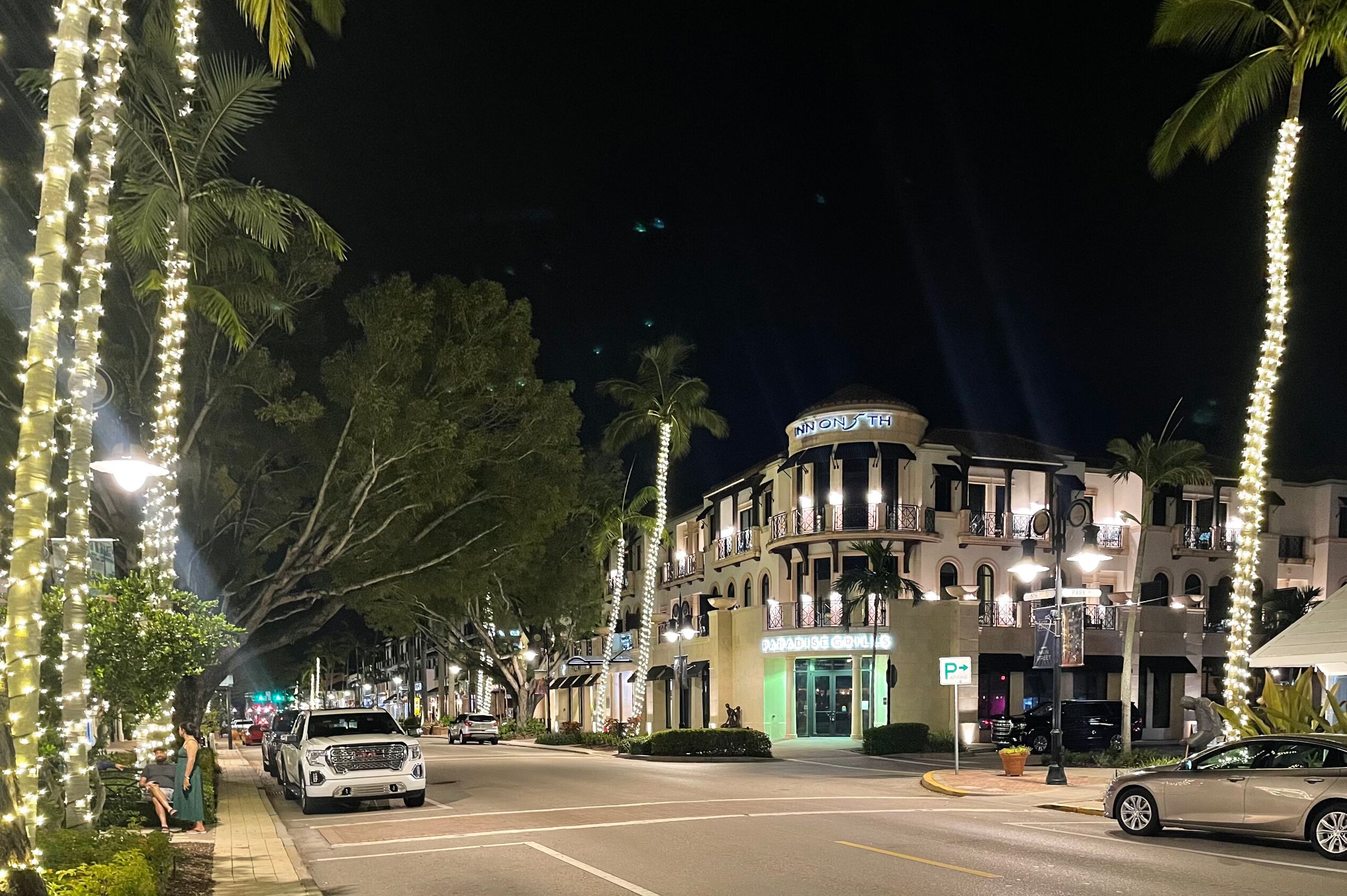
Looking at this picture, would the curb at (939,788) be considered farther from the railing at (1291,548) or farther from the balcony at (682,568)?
the balcony at (682,568)

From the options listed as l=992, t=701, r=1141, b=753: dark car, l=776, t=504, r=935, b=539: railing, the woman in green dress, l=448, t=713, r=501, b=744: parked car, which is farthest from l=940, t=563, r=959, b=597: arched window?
the woman in green dress

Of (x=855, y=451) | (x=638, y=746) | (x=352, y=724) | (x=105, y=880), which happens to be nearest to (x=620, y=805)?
(x=352, y=724)

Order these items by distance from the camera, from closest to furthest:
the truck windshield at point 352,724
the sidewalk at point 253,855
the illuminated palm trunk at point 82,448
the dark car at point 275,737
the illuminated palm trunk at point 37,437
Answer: the illuminated palm trunk at point 37,437, the sidewalk at point 253,855, the illuminated palm trunk at point 82,448, the truck windshield at point 352,724, the dark car at point 275,737

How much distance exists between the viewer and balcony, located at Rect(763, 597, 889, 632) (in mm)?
44469

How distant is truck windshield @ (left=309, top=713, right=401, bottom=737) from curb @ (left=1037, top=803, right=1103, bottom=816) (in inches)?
444

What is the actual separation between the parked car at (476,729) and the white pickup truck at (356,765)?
32.5 m

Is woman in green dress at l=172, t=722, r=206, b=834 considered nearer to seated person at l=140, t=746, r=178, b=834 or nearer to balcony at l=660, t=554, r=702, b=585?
seated person at l=140, t=746, r=178, b=834

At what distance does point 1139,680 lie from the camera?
47250 mm

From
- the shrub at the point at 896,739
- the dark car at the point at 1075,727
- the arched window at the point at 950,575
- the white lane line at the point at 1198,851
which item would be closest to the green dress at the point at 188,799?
the white lane line at the point at 1198,851

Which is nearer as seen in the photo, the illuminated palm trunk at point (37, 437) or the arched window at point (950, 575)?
the illuminated palm trunk at point (37, 437)

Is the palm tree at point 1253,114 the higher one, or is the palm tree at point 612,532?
the palm tree at point 1253,114

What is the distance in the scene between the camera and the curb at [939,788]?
923 inches

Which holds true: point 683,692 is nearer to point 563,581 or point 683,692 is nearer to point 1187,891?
point 563,581

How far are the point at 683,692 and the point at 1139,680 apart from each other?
789 inches
